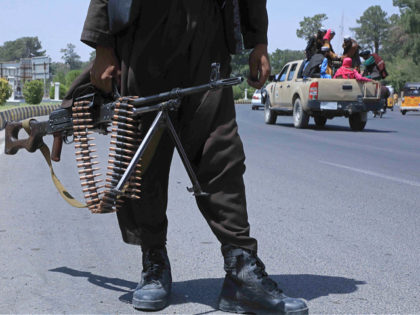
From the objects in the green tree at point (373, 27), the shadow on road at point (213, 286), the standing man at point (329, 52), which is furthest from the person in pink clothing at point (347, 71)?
the green tree at point (373, 27)

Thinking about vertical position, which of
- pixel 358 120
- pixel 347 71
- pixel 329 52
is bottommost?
pixel 358 120

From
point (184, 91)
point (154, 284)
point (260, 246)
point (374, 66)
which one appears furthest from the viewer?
point (374, 66)

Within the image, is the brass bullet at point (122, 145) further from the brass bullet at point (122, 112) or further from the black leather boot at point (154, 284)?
the black leather boot at point (154, 284)

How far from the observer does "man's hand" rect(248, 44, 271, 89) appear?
11.4ft

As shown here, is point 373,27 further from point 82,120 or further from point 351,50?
point 82,120

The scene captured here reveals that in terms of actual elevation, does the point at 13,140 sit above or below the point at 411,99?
above

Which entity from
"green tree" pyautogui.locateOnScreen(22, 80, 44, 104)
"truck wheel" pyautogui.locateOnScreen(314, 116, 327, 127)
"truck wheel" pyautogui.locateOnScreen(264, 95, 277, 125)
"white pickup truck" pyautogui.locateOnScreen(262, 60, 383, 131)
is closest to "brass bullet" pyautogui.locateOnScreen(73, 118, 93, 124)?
"white pickup truck" pyautogui.locateOnScreen(262, 60, 383, 131)

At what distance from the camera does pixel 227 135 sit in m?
3.38

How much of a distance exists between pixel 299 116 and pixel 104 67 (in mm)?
16666

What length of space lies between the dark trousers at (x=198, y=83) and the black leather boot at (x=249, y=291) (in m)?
0.06

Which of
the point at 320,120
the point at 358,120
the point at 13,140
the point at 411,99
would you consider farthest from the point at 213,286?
the point at 411,99

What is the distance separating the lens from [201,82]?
3430 mm

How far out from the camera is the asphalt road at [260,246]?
3.61 metres

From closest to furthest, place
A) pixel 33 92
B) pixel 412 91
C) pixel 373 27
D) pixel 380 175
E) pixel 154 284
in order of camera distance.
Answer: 1. pixel 154 284
2. pixel 380 175
3. pixel 412 91
4. pixel 33 92
5. pixel 373 27
